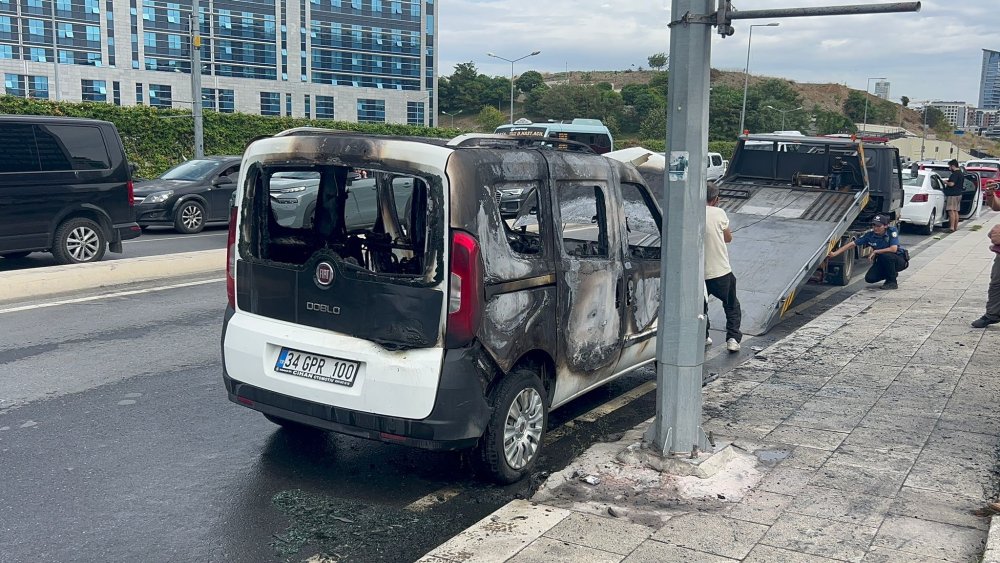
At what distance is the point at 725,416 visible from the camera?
6461 mm

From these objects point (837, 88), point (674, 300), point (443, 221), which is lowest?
point (674, 300)

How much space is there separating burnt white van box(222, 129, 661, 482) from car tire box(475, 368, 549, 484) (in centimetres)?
1

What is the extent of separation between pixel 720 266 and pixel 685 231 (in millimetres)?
3392

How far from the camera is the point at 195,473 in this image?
5.17m

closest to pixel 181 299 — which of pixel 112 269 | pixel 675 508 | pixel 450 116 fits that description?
pixel 112 269

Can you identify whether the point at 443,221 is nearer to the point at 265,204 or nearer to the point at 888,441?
the point at 265,204

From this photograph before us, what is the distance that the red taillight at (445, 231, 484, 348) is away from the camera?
4539 millimetres

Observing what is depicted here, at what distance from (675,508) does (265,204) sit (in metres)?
2.92

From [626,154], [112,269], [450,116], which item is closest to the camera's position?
[626,154]

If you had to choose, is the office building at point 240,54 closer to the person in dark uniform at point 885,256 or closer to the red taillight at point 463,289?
the person in dark uniform at point 885,256

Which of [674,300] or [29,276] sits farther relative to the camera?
[29,276]

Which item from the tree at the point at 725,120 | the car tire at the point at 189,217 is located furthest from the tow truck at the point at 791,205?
the tree at the point at 725,120

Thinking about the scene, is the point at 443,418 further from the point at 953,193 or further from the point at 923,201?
the point at 953,193

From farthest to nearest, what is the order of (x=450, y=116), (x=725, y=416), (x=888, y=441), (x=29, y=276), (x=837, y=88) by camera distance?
(x=837, y=88) → (x=450, y=116) → (x=29, y=276) → (x=725, y=416) → (x=888, y=441)
